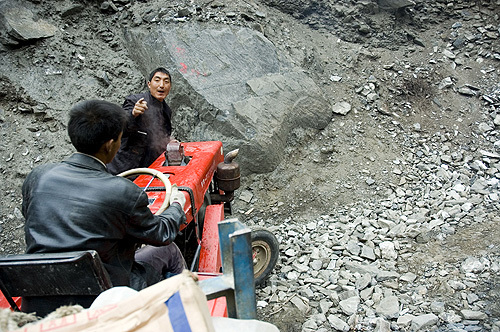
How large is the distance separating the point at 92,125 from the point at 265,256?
7.60 feet

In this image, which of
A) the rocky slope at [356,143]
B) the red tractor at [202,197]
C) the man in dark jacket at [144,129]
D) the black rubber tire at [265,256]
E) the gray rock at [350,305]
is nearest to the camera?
the red tractor at [202,197]

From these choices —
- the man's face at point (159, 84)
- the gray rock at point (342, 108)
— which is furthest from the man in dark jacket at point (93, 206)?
the gray rock at point (342, 108)

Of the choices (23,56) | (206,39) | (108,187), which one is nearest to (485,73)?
(206,39)

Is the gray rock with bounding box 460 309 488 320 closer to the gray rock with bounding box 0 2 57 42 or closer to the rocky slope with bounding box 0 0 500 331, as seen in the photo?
the rocky slope with bounding box 0 0 500 331

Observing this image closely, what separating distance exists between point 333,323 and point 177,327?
2362mm

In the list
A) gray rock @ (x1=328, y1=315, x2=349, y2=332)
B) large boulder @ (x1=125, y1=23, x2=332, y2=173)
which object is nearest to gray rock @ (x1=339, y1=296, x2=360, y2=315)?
gray rock @ (x1=328, y1=315, x2=349, y2=332)

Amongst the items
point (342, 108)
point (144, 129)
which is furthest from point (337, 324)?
point (342, 108)

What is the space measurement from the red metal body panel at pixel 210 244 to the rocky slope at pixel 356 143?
2.69 ft

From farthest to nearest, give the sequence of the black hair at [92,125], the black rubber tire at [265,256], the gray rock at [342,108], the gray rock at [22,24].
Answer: the gray rock at [342,108] < the gray rock at [22,24] < the black rubber tire at [265,256] < the black hair at [92,125]

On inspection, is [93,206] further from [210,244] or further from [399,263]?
[399,263]

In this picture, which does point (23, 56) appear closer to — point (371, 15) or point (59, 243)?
point (59, 243)

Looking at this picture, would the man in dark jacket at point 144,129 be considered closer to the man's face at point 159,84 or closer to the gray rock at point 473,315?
the man's face at point 159,84

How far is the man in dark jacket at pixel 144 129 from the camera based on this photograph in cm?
405

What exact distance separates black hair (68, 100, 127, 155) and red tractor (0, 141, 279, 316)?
457mm
